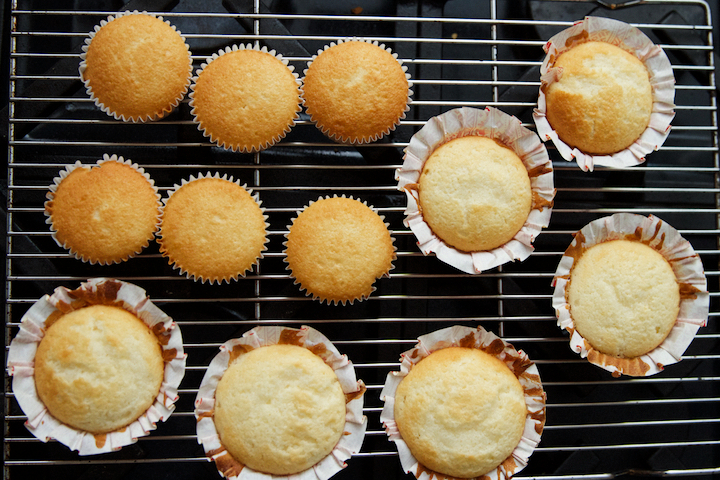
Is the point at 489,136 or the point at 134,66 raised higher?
the point at 134,66

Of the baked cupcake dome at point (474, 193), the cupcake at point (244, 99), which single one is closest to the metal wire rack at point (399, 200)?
the cupcake at point (244, 99)

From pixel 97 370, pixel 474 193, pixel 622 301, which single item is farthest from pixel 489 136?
pixel 97 370

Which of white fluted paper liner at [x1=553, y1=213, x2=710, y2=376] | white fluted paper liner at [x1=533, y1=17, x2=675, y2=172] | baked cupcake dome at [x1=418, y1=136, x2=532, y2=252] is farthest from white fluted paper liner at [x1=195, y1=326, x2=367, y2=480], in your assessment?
white fluted paper liner at [x1=533, y1=17, x2=675, y2=172]

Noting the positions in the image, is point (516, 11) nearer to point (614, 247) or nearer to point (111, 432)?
point (614, 247)

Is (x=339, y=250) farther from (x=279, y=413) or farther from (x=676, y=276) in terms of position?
(x=676, y=276)

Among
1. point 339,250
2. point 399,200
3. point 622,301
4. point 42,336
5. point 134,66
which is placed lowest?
point 42,336

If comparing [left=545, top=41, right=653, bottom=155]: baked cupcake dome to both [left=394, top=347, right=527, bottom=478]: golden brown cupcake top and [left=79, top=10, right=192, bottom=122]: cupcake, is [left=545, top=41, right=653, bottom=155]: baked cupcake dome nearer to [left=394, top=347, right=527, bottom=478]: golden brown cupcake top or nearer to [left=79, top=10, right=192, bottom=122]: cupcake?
[left=394, top=347, right=527, bottom=478]: golden brown cupcake top

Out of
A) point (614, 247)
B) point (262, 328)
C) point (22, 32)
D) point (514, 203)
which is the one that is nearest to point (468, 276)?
point (514, 203)
